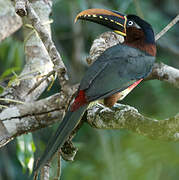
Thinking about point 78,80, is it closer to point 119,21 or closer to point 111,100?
point 119,21

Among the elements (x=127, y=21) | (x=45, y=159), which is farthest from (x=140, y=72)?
(x=45, y=159)

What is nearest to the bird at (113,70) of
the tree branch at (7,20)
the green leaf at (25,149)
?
the green leaf at (25,149)

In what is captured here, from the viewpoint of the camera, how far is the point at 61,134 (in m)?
2.15

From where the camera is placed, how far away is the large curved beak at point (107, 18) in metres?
2.85

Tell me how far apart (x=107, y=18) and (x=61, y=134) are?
1132mm

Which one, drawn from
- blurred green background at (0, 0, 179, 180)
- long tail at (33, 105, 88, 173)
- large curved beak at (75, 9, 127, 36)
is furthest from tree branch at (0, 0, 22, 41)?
long tail at (33, 105, 88, 173)

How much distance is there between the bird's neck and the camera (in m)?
2.91

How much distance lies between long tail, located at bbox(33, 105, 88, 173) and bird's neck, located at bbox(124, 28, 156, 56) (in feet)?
2.73

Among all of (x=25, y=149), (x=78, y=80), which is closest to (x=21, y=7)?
(x=25, y=149)

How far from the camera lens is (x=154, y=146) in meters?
1.72

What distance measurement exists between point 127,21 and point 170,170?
1.34 meters

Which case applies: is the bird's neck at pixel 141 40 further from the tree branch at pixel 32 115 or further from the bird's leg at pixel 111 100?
the tree branch at pixel 32 115

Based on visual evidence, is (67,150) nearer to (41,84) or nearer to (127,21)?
(41,84)

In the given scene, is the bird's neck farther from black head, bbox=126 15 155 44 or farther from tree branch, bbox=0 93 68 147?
tree branch, bbox=0 93 68 147
